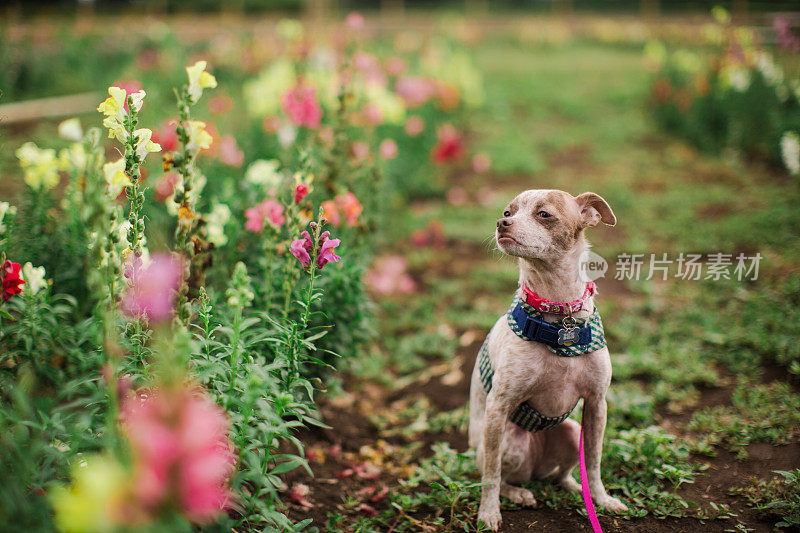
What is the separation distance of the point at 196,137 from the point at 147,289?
612 millimetres

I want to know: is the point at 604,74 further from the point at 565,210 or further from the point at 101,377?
the point at 101,377

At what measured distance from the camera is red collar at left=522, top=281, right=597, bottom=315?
2.24 meters

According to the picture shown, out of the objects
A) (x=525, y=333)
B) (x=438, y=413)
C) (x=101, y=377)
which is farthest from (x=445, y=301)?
(x=101, y=377)

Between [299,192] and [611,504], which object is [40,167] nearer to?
[299,192]

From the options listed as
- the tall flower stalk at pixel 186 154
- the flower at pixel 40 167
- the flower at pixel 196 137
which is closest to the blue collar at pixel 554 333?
the tall flower stalk at pixel 186 154

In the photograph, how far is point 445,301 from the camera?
16.8ft

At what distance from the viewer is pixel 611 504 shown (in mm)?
2445

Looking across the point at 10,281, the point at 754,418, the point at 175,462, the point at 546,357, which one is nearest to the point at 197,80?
the point at 10,281

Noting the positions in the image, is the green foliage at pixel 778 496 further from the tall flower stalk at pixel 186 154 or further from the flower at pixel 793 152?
the flower at pixel 793 152

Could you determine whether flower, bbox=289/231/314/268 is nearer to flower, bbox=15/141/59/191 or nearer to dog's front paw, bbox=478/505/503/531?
dog's front paw, bbox=478/505/503/531

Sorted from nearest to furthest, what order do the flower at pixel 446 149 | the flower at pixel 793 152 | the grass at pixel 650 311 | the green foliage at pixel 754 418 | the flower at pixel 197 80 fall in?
the flower at pixel 197 80
the grass at pixel 650 311
the green foliage at pixel 754 418
the flower at pixel 793 152
the flower at pixel 446 149

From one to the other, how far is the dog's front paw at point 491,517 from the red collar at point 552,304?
0.90 meters

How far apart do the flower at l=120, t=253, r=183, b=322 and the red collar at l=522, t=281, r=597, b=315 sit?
139 centimetres

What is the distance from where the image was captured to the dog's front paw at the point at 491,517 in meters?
2.34
